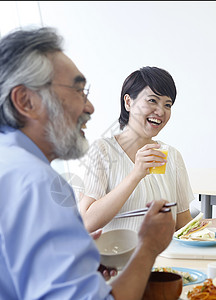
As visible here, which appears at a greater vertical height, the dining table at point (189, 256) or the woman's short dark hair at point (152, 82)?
the woman's short dark hair at point (152, 82)

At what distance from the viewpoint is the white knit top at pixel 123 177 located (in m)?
2.03

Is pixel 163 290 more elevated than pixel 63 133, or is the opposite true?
pixel 63 133

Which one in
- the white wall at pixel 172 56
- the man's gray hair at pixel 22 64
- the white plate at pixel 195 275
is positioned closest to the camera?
the man's gray hair at pixel 22 64

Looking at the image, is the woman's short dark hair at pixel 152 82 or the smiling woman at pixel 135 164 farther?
the woman's short dark hair at pixel 152 82

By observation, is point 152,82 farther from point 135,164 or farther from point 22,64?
point 22,64

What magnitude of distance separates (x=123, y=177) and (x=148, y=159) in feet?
0.85

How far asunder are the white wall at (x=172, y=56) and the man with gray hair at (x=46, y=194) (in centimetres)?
340

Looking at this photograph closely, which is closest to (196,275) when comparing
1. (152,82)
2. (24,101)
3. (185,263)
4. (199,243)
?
(185,263)

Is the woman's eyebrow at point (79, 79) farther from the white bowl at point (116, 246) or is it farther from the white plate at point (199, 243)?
the white plate at point (199, 243)

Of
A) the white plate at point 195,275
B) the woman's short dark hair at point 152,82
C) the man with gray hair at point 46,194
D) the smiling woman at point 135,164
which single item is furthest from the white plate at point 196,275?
the woman's short dark hair at point 152,82

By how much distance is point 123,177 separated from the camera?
2115 mm

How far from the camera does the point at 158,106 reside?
2.12 metres

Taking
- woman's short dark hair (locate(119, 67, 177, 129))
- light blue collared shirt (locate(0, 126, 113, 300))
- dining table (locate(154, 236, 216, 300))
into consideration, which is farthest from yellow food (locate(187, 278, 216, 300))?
woman's short dark hair (locate(119, 67, 177, 129))

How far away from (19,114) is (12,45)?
15 cm
